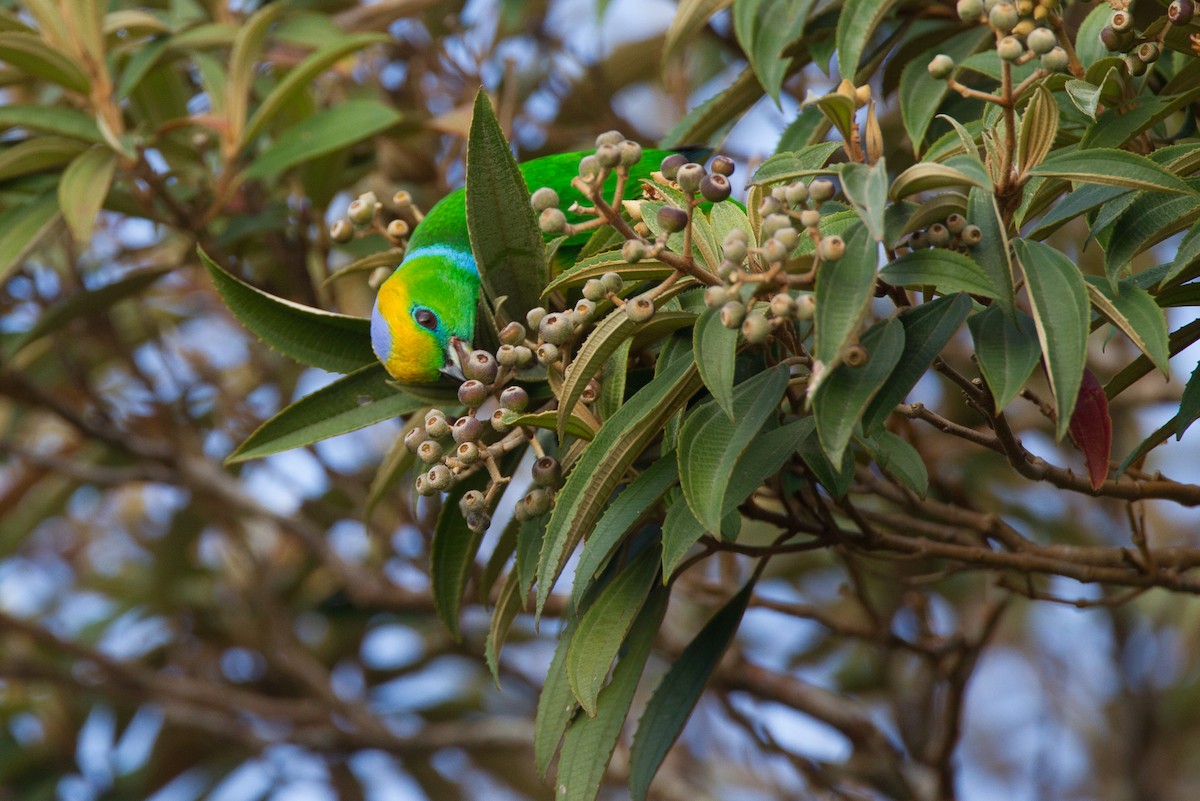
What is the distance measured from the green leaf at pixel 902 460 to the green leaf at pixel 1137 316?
0.39 meters

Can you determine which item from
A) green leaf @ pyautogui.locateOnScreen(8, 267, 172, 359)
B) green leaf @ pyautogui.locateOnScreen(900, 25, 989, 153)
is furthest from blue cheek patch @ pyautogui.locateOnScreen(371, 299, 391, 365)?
green leaf @ pyautogui.locateOnScreen(8, 267, 172, 359)

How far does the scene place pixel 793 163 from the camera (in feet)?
5.12

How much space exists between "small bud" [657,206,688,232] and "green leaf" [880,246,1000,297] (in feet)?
0.85

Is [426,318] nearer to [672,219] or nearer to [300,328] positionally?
[300,328]

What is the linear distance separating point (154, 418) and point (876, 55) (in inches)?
105

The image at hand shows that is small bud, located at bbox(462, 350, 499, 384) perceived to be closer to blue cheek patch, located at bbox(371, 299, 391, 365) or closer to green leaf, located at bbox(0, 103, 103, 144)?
blue cheek patch, located at bbox(371, 299, 391, 365)

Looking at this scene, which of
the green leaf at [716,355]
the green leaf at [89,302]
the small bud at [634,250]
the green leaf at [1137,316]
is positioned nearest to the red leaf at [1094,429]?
the green leaf at [1137,316]

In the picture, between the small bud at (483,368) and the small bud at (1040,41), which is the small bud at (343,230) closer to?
the small bud at (483,368)

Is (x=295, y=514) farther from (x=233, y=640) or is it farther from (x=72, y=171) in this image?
(x=72, y=171)

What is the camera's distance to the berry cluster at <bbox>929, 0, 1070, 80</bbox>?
1.39 metres

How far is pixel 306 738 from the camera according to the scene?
372cm

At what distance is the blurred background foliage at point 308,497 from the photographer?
9.17ft

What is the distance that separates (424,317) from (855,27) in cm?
97

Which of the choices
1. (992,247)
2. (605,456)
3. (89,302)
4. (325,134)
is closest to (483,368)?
(605,456)
